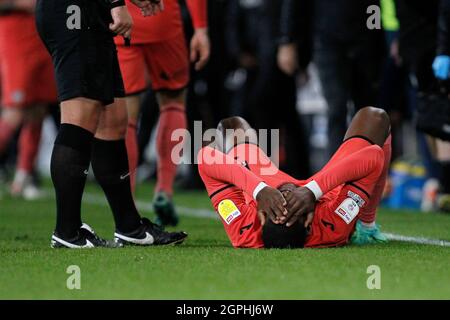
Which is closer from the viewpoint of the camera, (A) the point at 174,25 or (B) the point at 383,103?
(A) the point at 174,25

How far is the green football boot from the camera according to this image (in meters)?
6.76

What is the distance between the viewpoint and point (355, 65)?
8.18 meters

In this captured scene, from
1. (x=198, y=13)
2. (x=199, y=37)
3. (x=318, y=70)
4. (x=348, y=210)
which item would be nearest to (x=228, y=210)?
(x=348, y=210)

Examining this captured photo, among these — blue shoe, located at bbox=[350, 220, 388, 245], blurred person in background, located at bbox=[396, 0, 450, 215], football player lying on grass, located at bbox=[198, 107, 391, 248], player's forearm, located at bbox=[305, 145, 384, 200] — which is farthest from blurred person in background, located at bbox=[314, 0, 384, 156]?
player's forearm, located at bbox=[305, 145, 384, 200]

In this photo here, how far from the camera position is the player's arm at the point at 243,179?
15.4ft

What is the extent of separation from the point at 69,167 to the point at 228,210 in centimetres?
76

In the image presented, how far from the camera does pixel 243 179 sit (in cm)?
491

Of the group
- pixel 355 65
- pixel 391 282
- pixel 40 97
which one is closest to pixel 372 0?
pixel 355 65

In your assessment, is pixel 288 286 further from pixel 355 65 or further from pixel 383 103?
pixel 383 103

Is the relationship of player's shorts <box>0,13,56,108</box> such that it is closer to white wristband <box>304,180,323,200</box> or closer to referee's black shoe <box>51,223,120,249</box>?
referee's black shoe <box>51,223,120,249</box>

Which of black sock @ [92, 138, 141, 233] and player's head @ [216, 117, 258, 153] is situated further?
player's head @ [216, 117, 258, 153]

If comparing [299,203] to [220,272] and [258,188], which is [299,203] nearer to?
[258,188]

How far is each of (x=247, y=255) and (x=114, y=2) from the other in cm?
132
